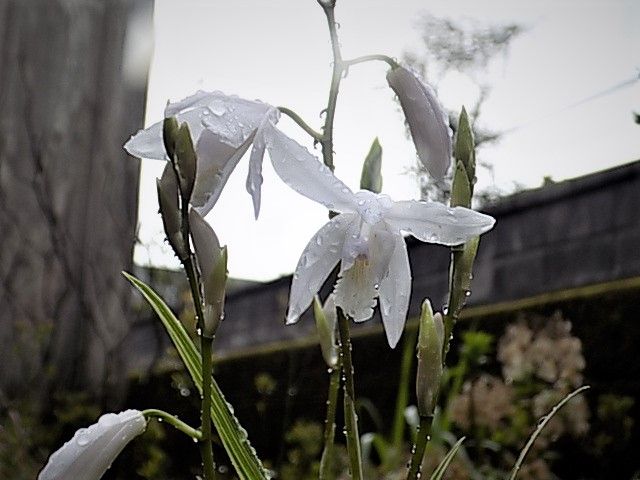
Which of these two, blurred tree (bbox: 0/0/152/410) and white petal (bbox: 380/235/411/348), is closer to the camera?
white petal (bbox: 380/235/411/348)

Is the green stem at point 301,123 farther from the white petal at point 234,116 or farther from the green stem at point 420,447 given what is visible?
the green stem at point 420,447

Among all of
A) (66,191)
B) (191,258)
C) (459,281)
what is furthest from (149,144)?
(66,191)

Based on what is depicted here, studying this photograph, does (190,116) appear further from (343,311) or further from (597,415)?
(597,415)

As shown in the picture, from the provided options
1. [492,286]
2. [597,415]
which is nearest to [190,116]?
[597,415]

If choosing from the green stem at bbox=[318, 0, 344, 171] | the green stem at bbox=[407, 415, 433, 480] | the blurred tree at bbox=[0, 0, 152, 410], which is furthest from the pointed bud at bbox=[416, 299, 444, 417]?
the blurred tree at bbox=[0, 0, 152, 410]

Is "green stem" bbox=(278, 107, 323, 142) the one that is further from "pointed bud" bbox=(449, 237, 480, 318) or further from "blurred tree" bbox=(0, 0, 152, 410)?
"blurred tree" bbox=(0, 0, 152, 410)

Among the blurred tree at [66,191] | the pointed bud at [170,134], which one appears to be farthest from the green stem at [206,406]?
the blurred tree at [66,191]
